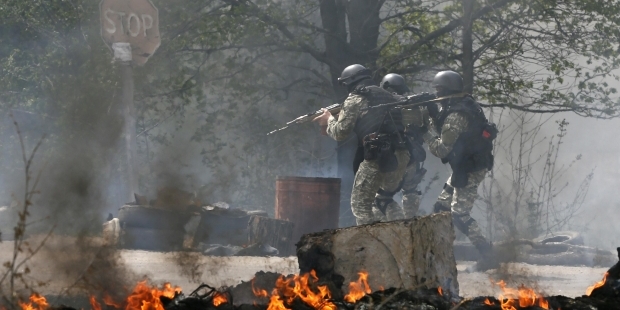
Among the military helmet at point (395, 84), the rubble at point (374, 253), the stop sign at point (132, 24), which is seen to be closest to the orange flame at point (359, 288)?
the rubble at point (374, 253)

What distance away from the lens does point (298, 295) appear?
4.41m

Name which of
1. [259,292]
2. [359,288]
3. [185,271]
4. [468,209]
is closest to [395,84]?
[468,209]

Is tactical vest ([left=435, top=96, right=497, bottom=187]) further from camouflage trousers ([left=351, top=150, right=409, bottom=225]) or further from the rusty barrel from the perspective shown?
the rusty barrel

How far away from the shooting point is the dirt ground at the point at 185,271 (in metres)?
6.78

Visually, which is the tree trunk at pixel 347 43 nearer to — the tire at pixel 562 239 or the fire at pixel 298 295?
the tire at pixel 562 239

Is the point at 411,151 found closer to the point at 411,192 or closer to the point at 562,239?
the point at 411,192

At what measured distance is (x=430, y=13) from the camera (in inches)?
558

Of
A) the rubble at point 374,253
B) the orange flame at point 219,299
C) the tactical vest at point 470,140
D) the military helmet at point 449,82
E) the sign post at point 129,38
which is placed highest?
the sign post at point 129,38

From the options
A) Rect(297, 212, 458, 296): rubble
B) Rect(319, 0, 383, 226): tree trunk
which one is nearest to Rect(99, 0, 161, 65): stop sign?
Rect(319, 0, 383, 226): tree trunk

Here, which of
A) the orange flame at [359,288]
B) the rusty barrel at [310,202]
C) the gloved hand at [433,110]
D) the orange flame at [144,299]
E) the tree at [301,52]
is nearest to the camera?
the orange flame at [144,299]

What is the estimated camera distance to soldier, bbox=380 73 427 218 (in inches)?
378

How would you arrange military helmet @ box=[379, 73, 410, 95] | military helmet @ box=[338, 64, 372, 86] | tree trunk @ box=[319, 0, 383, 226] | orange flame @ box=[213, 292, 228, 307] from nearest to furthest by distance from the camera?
orange flame @ box=[213, 292, 228, 307] < military helmet @ box=[338, 64, 372, 86] < military helmet @ box=[379, 73, 410, 95] < tree trunk @ box=[319, 0, 383, 226]

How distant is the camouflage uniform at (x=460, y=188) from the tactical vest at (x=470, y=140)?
6 cm

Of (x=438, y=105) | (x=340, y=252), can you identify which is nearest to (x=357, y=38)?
(x=438, y=105)
